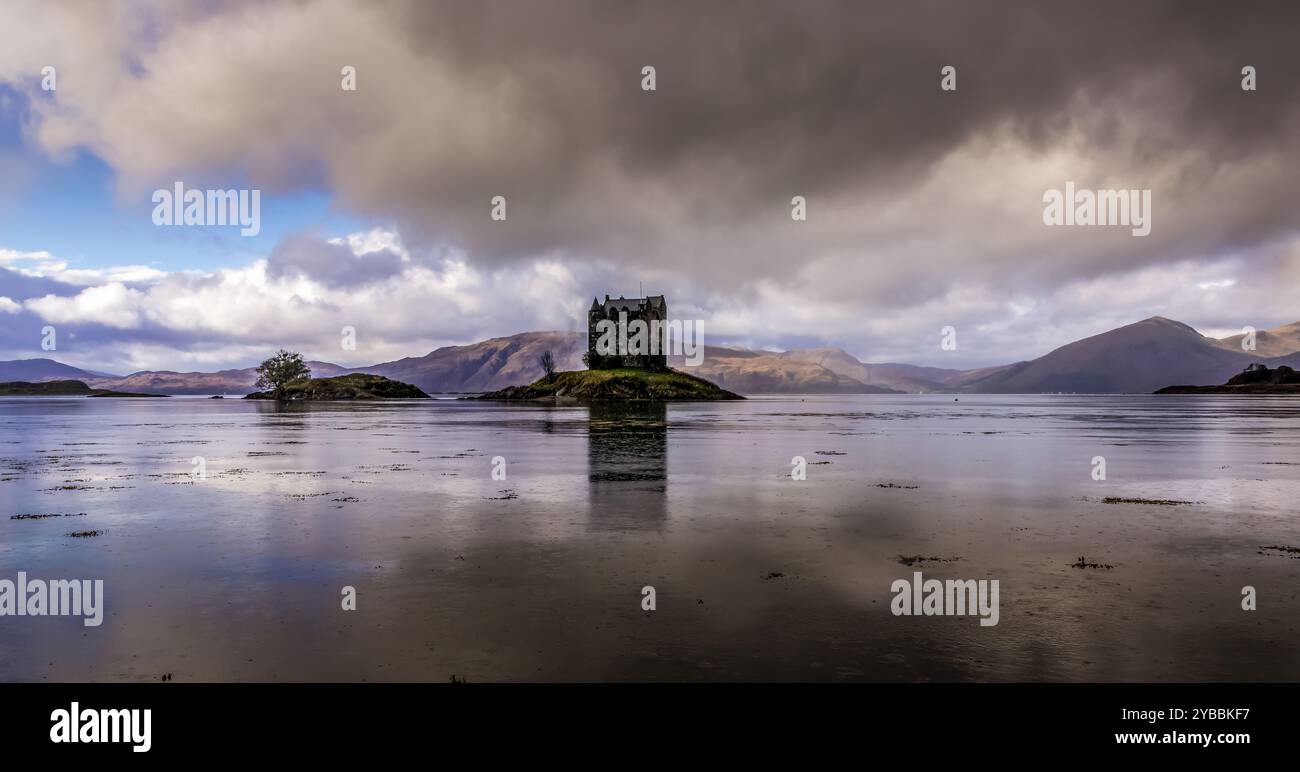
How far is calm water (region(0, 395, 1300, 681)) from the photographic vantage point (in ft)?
35.3

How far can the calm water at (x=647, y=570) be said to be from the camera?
10758mm

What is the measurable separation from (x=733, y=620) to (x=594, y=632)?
9.27 feet
